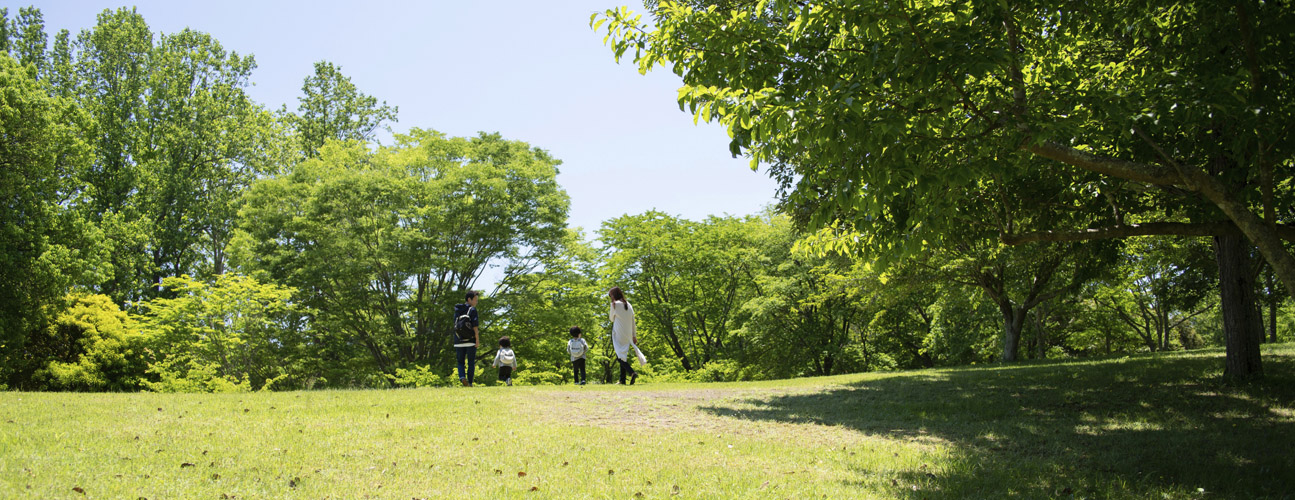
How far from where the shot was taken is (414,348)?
24.5m

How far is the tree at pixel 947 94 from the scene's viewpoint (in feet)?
17.1

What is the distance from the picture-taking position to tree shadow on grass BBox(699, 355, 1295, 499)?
202 inches

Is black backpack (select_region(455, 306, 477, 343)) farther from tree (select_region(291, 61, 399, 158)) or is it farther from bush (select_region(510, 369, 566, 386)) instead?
tree (select_region(291, 61, 399, 158))

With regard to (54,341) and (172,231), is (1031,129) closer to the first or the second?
(54,341)

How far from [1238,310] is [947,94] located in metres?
7.79

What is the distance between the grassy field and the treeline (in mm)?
2094

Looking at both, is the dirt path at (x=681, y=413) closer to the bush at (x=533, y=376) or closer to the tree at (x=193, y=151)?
the bush at (x=533, y=376)

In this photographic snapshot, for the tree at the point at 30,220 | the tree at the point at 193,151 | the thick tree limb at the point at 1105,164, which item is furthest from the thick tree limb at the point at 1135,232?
the tree at the point at 193,151

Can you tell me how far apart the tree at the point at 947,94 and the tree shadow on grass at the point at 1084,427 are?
1.71 meters

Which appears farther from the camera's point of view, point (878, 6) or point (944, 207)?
point (944, 207)

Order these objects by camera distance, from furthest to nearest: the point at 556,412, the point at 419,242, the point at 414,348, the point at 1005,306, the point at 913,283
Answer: the point at 414,348, the point at 419,242, the point at 1005,306, the point at 913,283, the point at 556,412

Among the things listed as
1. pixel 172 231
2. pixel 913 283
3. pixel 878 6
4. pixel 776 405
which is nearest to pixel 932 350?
pixel 913 283

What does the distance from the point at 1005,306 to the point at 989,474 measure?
52.4 ft

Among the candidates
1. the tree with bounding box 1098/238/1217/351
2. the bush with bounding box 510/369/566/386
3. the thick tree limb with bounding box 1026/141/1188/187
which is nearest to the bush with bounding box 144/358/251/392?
the bush with bounding box 510/369/566/386
